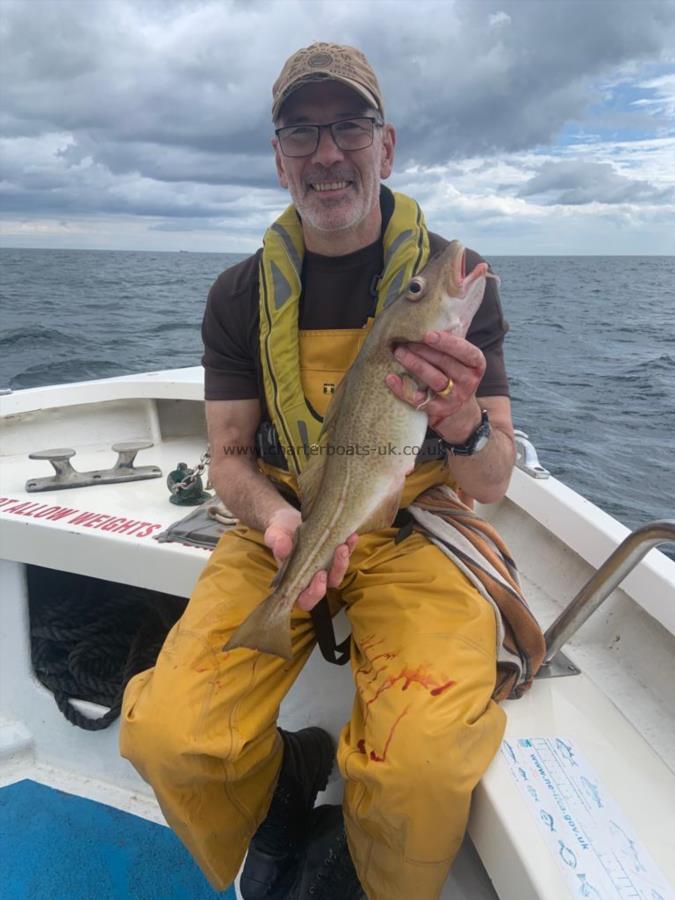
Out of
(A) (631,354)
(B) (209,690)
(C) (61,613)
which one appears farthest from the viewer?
(A) (631,354)

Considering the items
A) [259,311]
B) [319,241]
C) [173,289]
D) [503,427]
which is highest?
[319,241]

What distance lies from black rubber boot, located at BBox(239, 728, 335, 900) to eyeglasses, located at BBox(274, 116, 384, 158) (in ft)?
8.23

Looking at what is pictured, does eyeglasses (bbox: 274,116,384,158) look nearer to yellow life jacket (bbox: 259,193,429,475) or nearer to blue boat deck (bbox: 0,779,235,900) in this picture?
yellow life jacket (bbox: 259,193,429,475)

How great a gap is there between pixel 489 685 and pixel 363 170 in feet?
6.98

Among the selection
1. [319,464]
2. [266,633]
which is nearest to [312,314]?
[319,464]

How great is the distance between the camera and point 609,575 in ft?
7.50

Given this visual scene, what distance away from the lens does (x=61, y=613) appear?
13.2 feet

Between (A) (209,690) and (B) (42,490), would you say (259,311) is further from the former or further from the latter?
(B) (42,490)

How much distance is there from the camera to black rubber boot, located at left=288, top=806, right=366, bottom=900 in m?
Answer: 2.51

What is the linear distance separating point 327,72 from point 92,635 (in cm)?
315

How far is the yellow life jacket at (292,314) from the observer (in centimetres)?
293

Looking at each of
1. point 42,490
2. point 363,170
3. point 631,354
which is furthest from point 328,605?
point 631,354

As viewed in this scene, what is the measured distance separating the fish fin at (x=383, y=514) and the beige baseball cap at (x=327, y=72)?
1707 millimetres

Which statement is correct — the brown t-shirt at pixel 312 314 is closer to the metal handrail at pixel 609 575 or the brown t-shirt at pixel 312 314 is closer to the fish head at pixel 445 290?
the fish head at pixel 445 290
